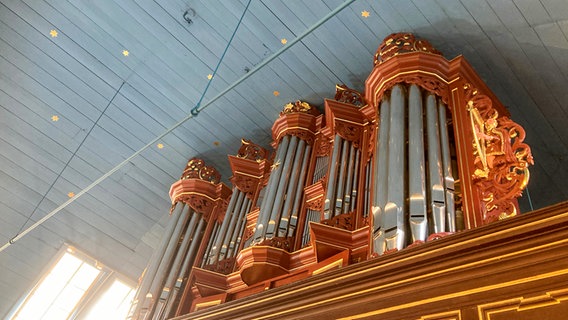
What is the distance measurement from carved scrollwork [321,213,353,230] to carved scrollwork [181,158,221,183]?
10.1 ft

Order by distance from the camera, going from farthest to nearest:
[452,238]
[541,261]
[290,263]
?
[290,263] → [452,238] → [541,261]

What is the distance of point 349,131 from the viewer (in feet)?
19.2

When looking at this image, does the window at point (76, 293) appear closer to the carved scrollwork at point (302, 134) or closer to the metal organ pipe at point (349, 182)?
the carved scrollwork at point (302, 134)

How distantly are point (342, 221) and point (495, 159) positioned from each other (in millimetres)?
1375

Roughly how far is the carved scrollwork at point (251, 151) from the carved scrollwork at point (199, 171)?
0.60 meters

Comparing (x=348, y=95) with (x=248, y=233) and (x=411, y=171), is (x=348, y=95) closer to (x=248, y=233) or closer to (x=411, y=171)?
(x=248, y=233)

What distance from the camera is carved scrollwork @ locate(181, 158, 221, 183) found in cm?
732

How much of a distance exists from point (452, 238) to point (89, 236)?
7.23 m

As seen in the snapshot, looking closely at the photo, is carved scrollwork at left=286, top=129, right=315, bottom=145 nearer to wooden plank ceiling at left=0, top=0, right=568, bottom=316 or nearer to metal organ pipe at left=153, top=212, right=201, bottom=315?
wooden plank ceiling at left=0, top=0, right=568, bottom=316

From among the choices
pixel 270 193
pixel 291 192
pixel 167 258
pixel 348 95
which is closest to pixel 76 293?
pixel 167 258

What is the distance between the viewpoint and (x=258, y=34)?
6.20m

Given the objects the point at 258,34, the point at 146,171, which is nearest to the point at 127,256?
the point at 146,171

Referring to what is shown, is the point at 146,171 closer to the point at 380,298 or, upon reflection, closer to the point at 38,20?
the point at 38,20

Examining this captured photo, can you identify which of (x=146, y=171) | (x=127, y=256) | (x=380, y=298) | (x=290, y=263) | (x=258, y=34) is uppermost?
(x=258, y=34)
